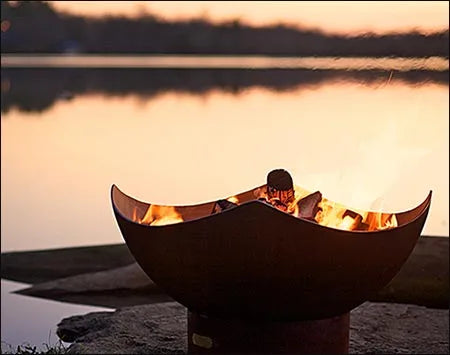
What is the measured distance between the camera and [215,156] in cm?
1286

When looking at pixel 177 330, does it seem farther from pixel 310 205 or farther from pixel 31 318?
pixel 31 318

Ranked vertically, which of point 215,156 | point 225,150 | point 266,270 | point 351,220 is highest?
point 225,150

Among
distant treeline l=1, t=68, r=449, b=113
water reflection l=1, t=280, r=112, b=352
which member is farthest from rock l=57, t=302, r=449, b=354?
distant treeline l=1, t=68, r=449, b=113

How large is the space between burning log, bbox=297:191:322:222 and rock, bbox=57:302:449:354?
0.78m

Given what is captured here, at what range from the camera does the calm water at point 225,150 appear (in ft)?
13.5

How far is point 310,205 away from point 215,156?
30.3 feet

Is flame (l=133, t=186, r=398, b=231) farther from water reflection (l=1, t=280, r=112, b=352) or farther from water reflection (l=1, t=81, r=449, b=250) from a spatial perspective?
water reflection (l=1, t=280, r=112, b=352)

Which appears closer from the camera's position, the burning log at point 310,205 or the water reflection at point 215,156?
the burning log at point 310,205

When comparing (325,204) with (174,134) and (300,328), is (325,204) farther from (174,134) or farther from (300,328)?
(174,134)

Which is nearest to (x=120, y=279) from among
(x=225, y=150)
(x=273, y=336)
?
(x=273, y=336)

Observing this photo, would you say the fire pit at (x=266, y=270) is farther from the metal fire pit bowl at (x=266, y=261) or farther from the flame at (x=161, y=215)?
the flame at (x=161, y=215)

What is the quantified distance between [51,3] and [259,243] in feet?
107

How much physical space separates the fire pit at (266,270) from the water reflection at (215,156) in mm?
603

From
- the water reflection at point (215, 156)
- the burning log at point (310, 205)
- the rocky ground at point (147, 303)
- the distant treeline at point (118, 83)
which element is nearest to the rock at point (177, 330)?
the rocky ground at point (147, 303)
